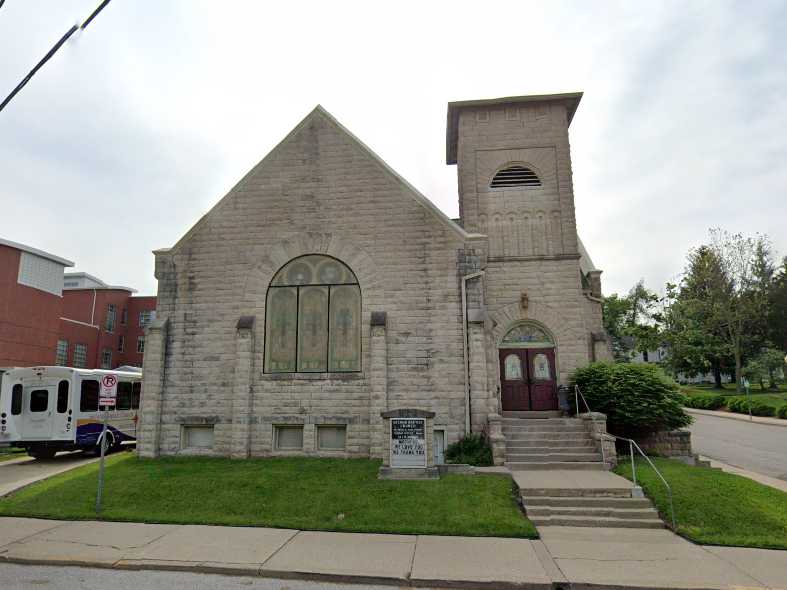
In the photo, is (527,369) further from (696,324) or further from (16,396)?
(696,324)

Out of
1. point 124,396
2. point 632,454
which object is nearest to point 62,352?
point 124,396

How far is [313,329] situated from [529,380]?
7.77 m

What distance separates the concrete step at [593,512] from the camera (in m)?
9.96

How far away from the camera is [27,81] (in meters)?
7.67

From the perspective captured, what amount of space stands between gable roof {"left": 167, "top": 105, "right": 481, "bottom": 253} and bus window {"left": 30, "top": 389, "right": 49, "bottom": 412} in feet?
22.3

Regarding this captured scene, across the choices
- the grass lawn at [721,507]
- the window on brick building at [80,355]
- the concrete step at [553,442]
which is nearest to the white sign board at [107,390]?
the concrete step at [553,442]

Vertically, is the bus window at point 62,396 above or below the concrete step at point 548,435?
above

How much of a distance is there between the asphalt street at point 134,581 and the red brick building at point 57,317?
72.7ft

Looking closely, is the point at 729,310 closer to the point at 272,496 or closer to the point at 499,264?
the point at 499,264

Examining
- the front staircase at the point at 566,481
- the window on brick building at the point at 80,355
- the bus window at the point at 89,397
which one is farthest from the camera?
the window on brick building at the point at 80,355

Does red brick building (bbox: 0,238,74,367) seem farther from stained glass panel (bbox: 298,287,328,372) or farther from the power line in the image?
the power line

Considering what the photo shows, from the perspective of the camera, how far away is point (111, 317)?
46.9 m

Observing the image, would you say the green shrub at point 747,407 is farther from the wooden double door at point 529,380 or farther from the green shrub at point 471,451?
the green shrub at point 471,451

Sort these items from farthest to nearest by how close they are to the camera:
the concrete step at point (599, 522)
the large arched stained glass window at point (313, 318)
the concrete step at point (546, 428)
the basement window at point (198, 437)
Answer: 1. the large arched stained glass window at point (313, 318)
2. the basement window at point (198, 437)
3. the concrete step at point (546, 428)
4. the concrete step at point (599, 522)
